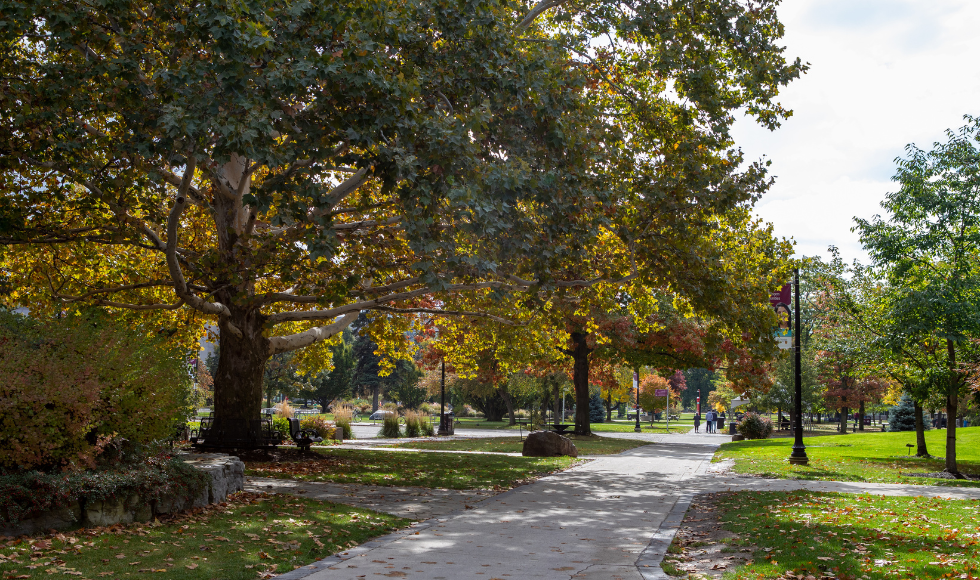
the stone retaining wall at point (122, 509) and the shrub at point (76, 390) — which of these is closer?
the stone retaining wall at point (122, 509)

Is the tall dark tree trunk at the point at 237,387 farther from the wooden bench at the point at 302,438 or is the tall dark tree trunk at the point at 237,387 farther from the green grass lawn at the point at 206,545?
the green grass lawn at the point at 206,545

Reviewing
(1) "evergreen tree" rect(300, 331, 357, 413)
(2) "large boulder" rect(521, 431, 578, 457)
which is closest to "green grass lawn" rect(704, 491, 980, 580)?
(2) "large boulder" rect(521, 431, 578, 457)

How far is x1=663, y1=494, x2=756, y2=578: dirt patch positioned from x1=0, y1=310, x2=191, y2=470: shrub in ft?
20.0

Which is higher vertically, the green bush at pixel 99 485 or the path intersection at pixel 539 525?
the green bush at pixel 99 485

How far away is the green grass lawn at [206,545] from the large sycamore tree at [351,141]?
3.22 meters

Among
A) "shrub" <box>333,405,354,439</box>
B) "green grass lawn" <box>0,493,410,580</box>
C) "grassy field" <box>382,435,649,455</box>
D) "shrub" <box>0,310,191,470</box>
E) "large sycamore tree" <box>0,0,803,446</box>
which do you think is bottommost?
"grassy field" <box>382,435,649,455</box>

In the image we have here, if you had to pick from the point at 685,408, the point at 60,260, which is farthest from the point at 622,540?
the point at 685,408

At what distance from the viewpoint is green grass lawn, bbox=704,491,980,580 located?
673 cm

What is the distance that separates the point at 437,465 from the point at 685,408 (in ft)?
447

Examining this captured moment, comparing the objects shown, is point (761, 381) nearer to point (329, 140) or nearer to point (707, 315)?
point (707, 315)

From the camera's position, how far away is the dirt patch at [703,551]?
7102 millimetres

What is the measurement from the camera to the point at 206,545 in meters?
7.17

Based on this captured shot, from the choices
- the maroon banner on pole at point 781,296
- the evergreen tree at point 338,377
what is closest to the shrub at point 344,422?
the maroon banner on pole at point 781,296

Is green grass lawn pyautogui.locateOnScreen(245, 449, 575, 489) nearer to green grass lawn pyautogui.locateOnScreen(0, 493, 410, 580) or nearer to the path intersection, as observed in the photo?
the path intersection
